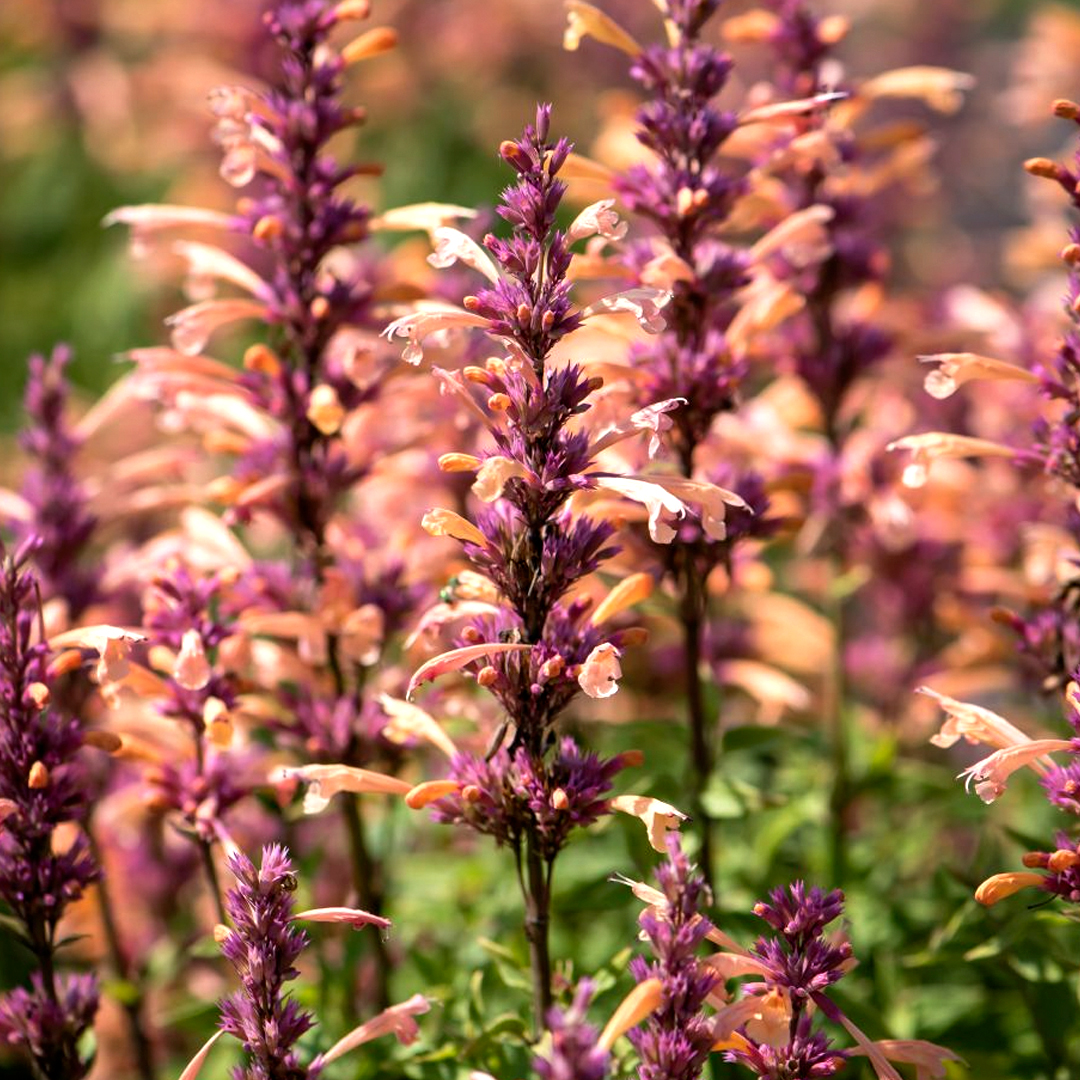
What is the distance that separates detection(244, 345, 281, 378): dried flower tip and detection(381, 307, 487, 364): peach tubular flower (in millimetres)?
478

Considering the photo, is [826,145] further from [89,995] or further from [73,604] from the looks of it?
[89,995]

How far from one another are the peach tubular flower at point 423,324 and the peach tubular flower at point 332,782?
61 centimetres

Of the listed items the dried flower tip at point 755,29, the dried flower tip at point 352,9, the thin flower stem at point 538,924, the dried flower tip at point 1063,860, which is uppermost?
the dried flower tip at point 755,29

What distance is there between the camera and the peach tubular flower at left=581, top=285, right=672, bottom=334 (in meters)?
2.06

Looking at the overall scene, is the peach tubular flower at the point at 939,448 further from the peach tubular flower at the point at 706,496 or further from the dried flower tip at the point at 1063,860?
the dried flower tip at the point at 1063,860

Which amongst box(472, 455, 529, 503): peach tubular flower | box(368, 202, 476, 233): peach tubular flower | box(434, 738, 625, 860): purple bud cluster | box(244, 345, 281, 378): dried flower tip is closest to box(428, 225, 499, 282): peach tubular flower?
box(368, 202, 476, 233): peach tubular flower

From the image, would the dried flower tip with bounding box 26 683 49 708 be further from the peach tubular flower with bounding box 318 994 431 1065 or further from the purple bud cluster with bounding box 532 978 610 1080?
the purple bud cluster with bounding box 532 978 610 1080

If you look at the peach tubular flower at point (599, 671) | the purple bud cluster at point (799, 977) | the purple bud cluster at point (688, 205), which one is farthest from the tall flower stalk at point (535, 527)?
the purple bud cluster at point (688, 205)

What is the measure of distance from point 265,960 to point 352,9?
64.4 inches

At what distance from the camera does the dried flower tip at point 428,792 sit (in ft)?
6.83

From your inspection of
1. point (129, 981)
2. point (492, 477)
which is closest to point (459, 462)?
point (492, 477)

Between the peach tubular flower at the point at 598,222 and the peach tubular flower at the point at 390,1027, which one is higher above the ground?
the peach tubular flower at the point at 598,222

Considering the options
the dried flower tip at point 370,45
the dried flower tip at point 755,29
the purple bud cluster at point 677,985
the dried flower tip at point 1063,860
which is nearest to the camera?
the purple bud cluster at point 677,985

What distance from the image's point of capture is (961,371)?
2.34m
